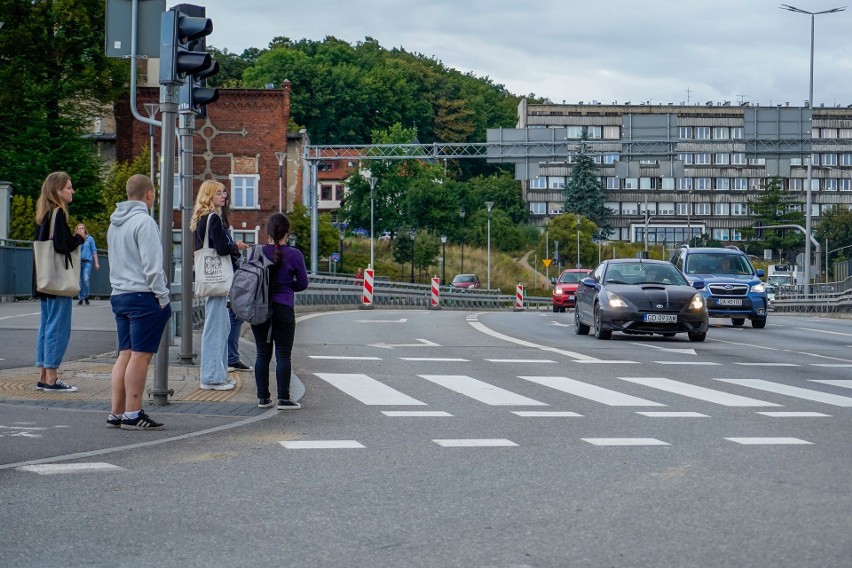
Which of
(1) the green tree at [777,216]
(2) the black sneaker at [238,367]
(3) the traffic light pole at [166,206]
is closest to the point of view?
(3) the traffic light pole at [166,206]

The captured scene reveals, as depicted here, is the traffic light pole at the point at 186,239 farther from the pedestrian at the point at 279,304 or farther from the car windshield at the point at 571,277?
the car windshield at the point at 571,277

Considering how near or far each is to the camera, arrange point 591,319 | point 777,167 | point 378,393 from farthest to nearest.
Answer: point 777,167, point 591,319, point 378,393

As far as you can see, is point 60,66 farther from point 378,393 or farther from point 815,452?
point 815,452

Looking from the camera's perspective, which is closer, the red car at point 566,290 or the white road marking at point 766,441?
the white road marking at point 766,441

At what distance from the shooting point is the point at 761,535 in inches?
229

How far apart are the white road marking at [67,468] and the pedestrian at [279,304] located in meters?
3.66

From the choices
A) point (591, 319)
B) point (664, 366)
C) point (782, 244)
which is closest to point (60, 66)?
point (591, 319)

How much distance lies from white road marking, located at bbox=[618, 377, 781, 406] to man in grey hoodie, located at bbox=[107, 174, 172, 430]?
16.6 feet

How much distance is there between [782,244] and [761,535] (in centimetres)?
14018

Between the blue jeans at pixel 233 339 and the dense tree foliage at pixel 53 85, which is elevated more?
the dense tree foliage at pixel 53 85

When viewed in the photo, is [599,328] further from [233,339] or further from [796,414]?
[796,414]

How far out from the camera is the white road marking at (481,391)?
39.9ft

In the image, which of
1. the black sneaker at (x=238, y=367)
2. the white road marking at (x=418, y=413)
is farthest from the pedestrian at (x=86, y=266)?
the white road marking at (x=418, y=413)

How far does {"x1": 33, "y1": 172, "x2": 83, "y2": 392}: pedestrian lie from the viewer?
1210 cm
